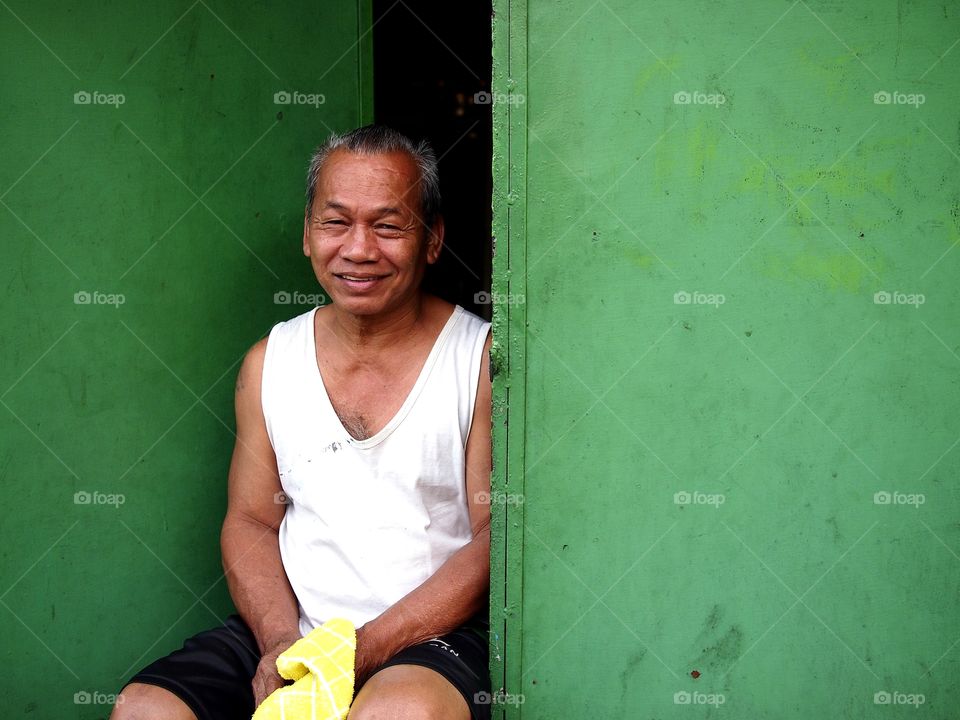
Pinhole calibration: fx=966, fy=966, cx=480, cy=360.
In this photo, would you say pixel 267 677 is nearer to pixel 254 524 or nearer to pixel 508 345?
pixel 254 524

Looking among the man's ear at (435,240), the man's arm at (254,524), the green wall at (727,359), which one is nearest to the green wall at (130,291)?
the man's arm at (254,524)

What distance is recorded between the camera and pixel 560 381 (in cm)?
179

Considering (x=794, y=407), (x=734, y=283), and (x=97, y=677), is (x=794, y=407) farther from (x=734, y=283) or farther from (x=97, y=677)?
(x=97, y=677)

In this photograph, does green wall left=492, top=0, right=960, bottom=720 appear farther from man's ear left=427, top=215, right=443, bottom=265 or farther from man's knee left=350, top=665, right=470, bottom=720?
man's ear left=427, top=215, right=443, bottom=265

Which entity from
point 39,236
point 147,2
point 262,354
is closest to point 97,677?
point 262,354

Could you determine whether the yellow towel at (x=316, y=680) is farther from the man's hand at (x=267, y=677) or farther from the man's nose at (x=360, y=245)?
the man's nose at (x=360, y=245)

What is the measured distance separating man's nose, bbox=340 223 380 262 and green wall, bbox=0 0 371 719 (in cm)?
55

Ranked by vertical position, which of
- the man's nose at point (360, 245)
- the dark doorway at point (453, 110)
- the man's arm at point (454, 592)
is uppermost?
the dark doorway at point (453, 110)

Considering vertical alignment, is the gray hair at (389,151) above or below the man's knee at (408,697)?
above

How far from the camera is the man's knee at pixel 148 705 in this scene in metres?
1.85

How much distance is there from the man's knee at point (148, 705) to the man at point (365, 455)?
0.03m

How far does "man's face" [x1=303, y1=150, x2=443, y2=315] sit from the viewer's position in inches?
81.8

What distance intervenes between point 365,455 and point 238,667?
1.75 ft

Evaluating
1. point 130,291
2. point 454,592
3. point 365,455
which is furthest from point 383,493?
point 130,291
